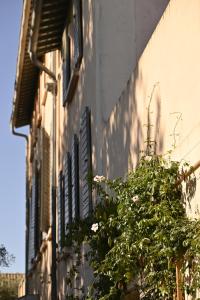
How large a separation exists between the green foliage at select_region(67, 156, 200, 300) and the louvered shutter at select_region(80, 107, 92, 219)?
10.1 feet

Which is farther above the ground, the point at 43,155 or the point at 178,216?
the point at 43,155

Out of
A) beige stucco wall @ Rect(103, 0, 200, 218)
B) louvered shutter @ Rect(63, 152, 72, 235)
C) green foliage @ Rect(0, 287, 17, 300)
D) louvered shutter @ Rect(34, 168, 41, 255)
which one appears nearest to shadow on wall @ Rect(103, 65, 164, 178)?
beige stucco wall @ Rect(103, 0, 200, 218)

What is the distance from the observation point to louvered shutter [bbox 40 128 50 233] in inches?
623

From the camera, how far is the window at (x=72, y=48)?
36.7ft

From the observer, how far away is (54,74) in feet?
48.2

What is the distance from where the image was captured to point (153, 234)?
214 inches

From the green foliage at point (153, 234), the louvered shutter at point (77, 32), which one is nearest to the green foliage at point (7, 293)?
the louvered shutter at point (77, 32)

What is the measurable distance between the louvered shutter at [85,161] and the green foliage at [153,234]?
10.1ft

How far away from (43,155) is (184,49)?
10.6m

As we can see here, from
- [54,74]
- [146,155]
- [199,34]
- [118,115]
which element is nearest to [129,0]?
[118,115]

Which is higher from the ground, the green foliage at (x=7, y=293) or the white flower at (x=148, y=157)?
the green foliage at (x=7, y=293)

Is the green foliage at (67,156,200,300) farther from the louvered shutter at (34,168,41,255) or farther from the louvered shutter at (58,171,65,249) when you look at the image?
the louvered shutter at (34,168,41,255)

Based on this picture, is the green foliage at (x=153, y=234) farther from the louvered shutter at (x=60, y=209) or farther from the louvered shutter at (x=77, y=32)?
the louvered shutter at (x=60, y=209)

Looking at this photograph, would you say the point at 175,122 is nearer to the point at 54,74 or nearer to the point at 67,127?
the point at 67,127
